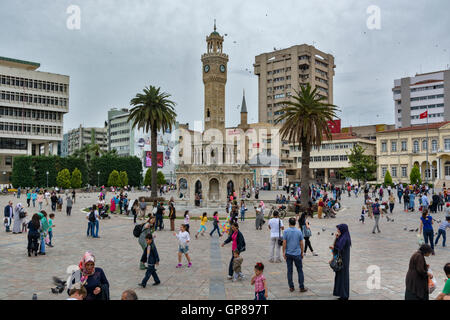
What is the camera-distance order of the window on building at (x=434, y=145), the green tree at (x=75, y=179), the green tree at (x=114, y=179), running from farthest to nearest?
the green tree at (x=114, y=179), the green tree at (x=75, y=179), the window on building at (x=434, y=145)

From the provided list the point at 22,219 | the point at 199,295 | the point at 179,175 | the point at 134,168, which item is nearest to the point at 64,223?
the point at 22,219

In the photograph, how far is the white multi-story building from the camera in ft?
362

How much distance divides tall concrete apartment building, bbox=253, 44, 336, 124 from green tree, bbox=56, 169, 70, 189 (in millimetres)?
65797

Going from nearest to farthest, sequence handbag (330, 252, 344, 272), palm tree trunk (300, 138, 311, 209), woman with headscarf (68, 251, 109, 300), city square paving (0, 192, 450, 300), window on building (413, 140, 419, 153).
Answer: woman with headscarf (68, 251, 109, 300) < handbag (330, 252, 344, 272) < city square paving (0, 192, 450, 300) < palm tree trunk (300, 138, 311, 209) < window on building (413, 140, 419, 153)

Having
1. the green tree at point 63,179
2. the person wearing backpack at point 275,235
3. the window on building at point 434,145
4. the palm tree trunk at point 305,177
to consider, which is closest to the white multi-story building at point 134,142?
the green tree at point 63,179

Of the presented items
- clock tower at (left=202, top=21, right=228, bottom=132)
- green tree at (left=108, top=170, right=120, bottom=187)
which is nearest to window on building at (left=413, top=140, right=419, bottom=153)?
clock tower at (left=202, top=21, right=228, bottom=132)

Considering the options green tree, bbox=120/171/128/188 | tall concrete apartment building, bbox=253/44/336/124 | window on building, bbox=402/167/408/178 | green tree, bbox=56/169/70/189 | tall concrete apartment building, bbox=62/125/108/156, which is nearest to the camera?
green tree, bbox=56/169/70/189

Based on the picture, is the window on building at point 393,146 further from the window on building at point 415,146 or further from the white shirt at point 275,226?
the white shirt at point 275,226

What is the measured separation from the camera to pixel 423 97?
107625mm

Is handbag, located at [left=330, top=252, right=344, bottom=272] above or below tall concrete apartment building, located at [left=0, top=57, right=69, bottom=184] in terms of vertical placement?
below

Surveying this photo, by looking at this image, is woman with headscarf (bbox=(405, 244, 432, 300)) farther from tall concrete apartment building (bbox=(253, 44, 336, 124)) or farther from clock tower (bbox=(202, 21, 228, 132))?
tall concrete apartment building (bbox=(253, 44, 336, 124))

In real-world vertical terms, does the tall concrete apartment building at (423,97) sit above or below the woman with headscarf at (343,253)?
above

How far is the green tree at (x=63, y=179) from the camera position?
6762 cm

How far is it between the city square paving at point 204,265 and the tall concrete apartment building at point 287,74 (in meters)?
97.1
